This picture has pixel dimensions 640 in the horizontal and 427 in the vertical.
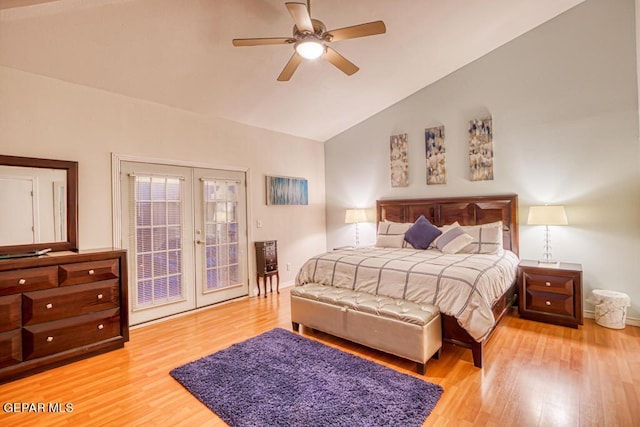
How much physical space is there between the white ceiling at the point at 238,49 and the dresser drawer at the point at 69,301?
2.05m

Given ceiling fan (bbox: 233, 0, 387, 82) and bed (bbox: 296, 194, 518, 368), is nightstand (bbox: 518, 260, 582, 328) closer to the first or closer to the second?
bed (bbox: 296, 194, 518, 368)

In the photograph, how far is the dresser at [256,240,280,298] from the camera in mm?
4750

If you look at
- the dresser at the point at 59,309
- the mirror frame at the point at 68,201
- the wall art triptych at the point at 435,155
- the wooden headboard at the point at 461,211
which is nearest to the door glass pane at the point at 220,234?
the dresser at the point at 59,309

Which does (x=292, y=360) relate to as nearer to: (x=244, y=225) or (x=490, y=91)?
(x=244, y=225)

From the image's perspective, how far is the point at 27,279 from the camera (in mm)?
2553

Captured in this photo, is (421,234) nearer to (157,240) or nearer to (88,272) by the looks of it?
(157,240)

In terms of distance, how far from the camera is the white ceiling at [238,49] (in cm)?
256

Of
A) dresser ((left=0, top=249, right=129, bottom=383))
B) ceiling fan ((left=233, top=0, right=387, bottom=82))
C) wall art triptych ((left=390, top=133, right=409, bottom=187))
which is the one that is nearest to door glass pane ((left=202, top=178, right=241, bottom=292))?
dresser ((left=0, top=249, right=129, bottom=383))

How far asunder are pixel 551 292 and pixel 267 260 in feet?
12.0

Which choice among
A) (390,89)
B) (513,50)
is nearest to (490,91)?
(513,50)

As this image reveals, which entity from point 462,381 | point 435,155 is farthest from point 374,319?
point 435,155

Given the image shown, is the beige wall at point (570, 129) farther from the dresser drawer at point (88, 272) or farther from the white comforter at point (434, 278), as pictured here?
the dresser drawer at point (88, 272)

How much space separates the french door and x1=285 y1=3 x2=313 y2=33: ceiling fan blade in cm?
251

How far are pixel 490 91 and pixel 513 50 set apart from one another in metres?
0.54
